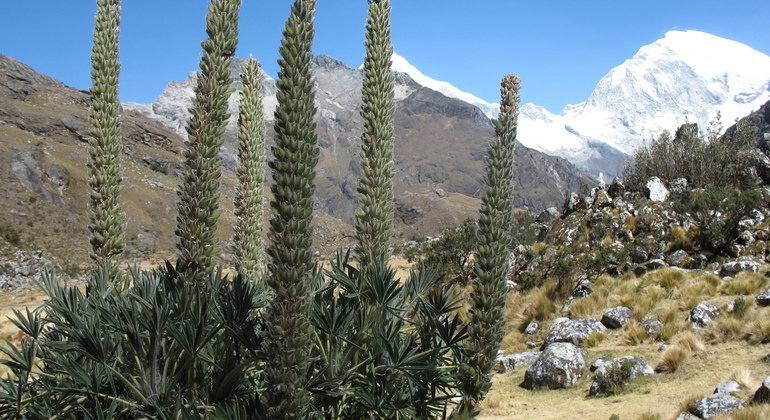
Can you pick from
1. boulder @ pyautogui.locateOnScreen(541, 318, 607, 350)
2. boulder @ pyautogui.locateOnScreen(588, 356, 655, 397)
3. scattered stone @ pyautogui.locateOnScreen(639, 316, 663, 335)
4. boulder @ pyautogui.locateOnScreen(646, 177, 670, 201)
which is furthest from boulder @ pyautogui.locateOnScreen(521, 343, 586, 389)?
boulder @ pyautogui.locateOnScreen(646, 177, 670, 201)

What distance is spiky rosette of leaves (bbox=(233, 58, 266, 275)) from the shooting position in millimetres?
5754

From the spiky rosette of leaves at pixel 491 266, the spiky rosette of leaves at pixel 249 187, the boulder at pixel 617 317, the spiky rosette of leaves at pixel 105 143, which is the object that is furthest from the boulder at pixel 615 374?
the spiky rosette of leaves at pixel 105 143

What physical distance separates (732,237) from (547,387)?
341 inches

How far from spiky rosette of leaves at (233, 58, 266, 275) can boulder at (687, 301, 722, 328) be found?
26.1 ft

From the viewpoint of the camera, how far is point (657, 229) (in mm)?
14344

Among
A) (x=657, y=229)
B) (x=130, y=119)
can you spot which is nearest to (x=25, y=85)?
(x=130, y=119)

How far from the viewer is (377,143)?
14.9 feet

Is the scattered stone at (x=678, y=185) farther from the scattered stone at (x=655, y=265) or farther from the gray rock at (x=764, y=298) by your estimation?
the gray rock at (x=764, y=298)

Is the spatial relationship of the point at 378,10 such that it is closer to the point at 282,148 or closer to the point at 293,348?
the point at 282,148

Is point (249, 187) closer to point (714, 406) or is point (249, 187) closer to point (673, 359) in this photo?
point (714, 406)

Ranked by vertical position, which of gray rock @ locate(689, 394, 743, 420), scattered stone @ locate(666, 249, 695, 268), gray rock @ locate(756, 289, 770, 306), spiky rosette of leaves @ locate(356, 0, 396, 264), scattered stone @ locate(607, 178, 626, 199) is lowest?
gray rock @ locate(689, 394, 743, 420)

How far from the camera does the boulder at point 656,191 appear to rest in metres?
16.4

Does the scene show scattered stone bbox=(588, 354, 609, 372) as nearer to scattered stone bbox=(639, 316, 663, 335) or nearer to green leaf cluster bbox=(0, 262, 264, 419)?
scattered stone bbox=(639, 316, 663, 335)

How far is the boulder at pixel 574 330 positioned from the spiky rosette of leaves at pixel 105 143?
8095 mm
